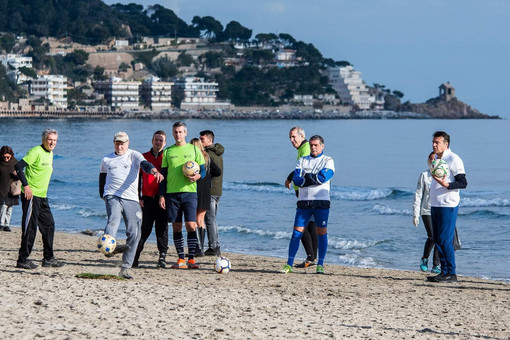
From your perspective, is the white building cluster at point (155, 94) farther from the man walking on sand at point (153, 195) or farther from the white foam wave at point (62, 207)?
the man walking on sand at point (153, 195)

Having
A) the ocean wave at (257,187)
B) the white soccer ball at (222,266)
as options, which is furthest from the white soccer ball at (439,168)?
the ocean wave at (257,187)

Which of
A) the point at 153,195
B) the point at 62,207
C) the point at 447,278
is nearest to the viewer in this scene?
the point at 447,278

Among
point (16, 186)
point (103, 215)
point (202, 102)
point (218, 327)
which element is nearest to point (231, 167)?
point (103, 215)

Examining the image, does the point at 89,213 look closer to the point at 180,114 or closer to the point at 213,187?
the point at 213,187

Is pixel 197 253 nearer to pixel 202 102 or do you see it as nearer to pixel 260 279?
pixel 260 279

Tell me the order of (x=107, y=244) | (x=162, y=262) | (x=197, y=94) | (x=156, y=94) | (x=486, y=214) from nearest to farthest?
(x=107, y=244), (x=162, y=262), (x=486, y=214), (x=156, y=94), (x=197, y=94)

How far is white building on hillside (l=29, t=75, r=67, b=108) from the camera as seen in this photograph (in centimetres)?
17112

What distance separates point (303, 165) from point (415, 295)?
1667 mm

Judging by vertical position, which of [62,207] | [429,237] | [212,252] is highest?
[429,237]

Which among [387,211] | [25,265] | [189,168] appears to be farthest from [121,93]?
A: [189,168]

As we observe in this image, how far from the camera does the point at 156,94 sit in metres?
189

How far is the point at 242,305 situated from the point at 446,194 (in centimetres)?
247

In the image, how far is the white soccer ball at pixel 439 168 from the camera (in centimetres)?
860

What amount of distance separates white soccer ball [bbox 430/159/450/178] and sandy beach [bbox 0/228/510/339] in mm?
1114
